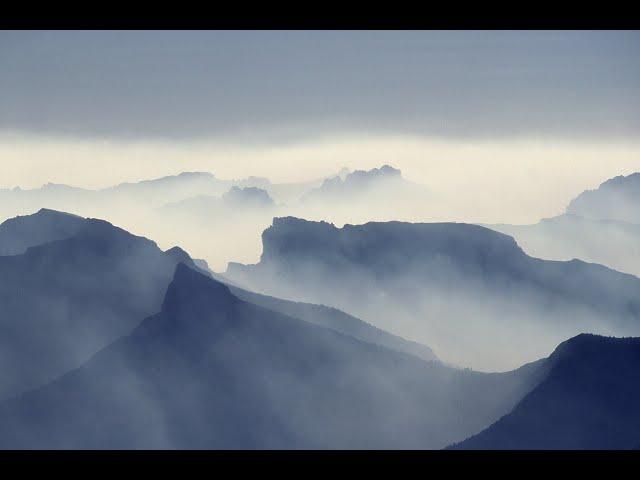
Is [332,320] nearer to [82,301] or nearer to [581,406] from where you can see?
[82,301]

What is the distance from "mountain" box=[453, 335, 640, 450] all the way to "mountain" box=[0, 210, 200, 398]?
41.2 metres

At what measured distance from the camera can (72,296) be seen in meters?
74.9

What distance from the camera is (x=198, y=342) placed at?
66.8 metres

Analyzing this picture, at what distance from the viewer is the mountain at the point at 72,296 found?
70.4 meters

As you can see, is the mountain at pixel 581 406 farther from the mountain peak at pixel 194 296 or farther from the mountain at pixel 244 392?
the mountain peak at pixel 194 296

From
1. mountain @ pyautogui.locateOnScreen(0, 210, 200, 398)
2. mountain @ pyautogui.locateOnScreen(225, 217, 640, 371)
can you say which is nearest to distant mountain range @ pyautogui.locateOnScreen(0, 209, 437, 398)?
mountain @ pyautogui.locateOnScreen(0, 210, 200, 398)

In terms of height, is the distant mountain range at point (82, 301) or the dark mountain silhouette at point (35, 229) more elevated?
the dark mountain silhouette at point (35, 229)

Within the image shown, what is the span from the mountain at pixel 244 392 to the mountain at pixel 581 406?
326 cm

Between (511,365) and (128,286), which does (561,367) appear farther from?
(511,365)

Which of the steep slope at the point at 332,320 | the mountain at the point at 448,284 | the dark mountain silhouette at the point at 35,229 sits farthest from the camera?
the mountain at the point at 448,284

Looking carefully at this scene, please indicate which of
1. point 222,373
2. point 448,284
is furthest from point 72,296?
point 448,284

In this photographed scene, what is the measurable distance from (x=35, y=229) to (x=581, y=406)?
254ft

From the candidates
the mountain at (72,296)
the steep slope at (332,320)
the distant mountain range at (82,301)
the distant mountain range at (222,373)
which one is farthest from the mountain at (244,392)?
the distant mountain range at (82,301)

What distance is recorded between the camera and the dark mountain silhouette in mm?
89188
